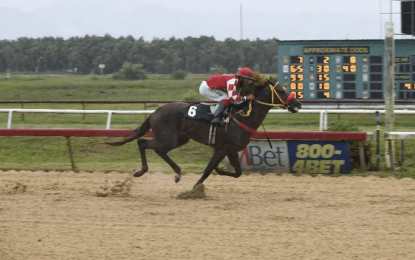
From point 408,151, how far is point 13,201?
21.8 ft

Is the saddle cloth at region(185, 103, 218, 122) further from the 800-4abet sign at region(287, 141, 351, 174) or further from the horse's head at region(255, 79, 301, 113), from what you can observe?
the 800-4abet sign at region(287, 141, 351, 174)

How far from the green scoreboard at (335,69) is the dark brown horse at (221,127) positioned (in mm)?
A: 9385

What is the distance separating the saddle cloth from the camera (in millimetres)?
8227

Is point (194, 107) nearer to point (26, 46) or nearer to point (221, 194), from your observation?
point (221, 194)

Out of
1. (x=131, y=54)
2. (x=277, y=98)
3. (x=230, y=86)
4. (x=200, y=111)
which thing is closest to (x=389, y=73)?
(x=277, y=98)

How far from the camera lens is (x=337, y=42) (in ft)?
57.4

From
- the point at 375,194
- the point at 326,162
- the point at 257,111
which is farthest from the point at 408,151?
the point at 257,111

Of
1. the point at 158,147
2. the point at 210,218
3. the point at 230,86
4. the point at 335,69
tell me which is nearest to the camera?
the point at 210,218

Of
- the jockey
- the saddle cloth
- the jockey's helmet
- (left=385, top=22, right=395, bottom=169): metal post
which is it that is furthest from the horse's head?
(left=385, top=22, right=395, bottom=169): metal post

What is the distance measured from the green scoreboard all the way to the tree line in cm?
3440

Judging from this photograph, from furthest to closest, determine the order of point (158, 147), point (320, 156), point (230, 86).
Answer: point (320, 156), point (158, 147), point (230, 86)

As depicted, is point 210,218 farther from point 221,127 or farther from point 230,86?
point 230,86

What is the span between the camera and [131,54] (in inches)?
2414

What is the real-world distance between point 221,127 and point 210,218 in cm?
168
